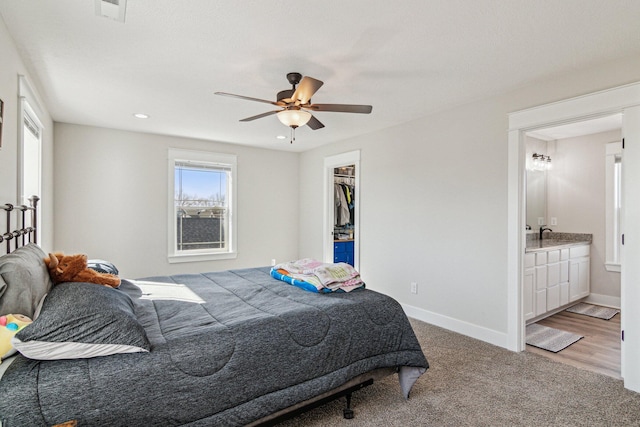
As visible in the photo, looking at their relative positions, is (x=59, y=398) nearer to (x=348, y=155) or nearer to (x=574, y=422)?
(x=574, y=422)

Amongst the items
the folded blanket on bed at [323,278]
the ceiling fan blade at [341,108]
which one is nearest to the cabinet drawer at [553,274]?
the folded blanket on bed at [323,278]

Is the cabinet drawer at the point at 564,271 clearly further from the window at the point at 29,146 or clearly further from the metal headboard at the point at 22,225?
the window at the point at 29,146

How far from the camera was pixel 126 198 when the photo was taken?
15.0 feet

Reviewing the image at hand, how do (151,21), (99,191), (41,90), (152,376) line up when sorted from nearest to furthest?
(152,376), (151,21), (41,90), (99,191)

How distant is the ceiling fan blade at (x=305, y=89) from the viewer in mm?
2232

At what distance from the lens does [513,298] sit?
10.2 ft

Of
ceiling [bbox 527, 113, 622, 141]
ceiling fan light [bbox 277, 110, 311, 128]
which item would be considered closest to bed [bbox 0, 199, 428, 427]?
ceiling fan light [bbox 277, 110, 311, 128]

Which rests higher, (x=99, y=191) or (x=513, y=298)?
(x=99, y=191)

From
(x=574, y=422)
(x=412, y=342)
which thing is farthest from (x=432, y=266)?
(x=574, y=422)

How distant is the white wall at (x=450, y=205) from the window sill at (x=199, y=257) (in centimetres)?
216

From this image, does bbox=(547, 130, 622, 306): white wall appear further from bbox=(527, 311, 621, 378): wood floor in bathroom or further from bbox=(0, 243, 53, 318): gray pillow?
bbox=(0, 243, 53, 318): gray pillow

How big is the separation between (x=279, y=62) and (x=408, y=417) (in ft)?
8.57

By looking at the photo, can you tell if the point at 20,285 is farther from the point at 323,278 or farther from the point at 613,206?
the point at 613,206

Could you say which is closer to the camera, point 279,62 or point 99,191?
point 279,62
